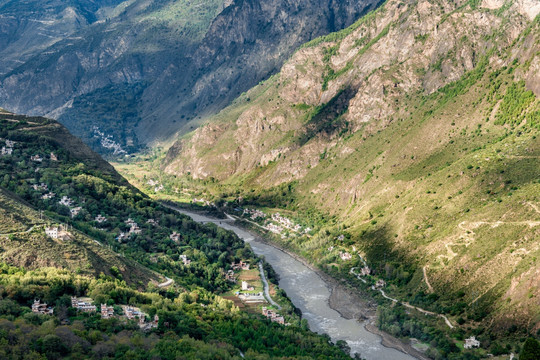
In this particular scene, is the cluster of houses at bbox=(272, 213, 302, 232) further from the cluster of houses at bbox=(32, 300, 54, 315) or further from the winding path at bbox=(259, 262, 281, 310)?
the cluster of houses at bbox=(32, 300, 54, 315)

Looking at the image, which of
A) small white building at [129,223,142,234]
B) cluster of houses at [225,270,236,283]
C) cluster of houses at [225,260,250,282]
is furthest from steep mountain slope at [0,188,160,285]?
small white building at [129,223,142,234]

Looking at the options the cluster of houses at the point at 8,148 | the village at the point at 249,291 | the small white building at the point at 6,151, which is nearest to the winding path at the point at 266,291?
the village at the point at 249,291

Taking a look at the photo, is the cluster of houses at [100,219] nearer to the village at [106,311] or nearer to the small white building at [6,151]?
the small white building at [6,151]

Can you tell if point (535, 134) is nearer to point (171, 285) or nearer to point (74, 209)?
point (171, 285)

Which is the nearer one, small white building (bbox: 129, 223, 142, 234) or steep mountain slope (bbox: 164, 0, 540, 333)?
steep mountain slope (bbox: 164, 0, 540, 333)

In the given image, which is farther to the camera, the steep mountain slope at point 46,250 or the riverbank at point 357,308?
the riverbank at point 357,308

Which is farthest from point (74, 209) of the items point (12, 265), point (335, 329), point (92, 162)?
point (335, 329)

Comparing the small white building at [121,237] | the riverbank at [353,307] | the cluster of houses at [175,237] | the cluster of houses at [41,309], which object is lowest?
the riverbank at [353,307]

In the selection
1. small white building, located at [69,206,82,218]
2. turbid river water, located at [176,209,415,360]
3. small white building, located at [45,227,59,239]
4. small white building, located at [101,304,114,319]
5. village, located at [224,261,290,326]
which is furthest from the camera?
small white building, located at [69,206,82,218]

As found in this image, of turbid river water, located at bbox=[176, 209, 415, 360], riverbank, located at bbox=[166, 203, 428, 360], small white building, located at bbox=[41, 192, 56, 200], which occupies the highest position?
small white building, located at bbox=[41, 192, 56, 200]
